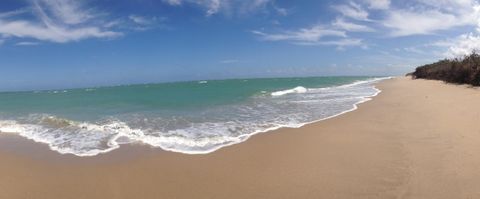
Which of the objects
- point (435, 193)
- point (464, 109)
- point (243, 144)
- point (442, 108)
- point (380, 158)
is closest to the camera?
point (435, 193)

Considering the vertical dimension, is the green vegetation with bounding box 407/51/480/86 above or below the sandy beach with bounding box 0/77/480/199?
above

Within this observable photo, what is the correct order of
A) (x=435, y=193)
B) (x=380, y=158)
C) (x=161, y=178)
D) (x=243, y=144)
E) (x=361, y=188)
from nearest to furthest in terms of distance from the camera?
(x=435, y=193), (x=361, y=188), (x=161, y=178), (x=380, y=158), (x=243, y=144)

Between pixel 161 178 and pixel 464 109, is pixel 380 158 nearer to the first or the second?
pixel 161 178

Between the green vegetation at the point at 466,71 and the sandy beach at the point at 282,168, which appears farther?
the green vegetation at the point at 466,71

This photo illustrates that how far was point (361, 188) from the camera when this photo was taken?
5320 millimetres

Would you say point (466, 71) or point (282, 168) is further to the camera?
point (466, 71)

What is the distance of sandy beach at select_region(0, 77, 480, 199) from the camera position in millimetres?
5391

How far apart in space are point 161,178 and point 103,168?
1554mm

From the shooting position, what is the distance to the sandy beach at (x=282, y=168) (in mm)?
5391

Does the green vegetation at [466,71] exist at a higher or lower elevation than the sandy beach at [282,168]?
higher

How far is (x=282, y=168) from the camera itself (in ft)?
21.5

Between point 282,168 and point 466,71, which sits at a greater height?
point 466,71

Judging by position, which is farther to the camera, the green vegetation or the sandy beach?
the green vegetation

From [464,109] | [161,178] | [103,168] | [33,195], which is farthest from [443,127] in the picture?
[33,195]
